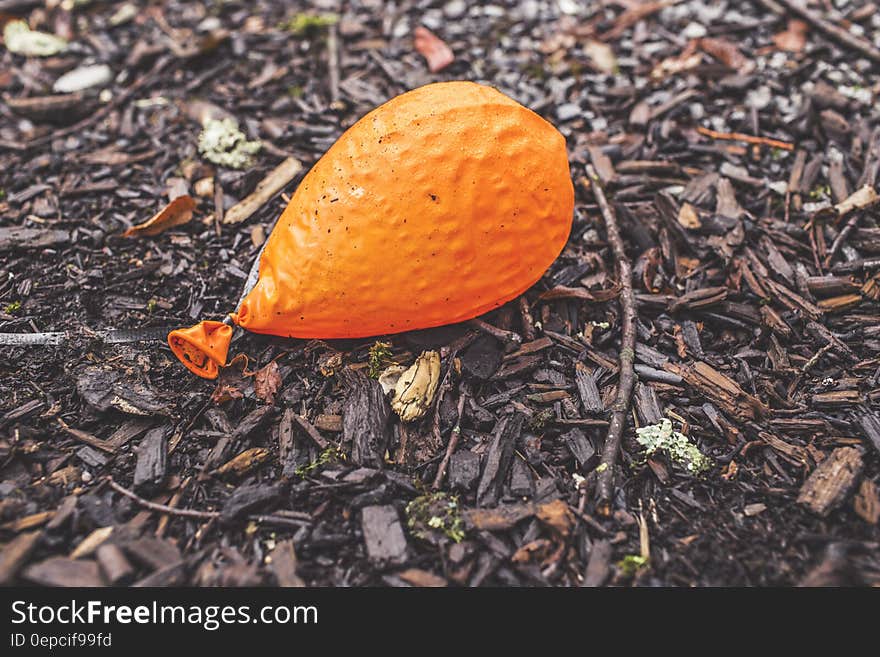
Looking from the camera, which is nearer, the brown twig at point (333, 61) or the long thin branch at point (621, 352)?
the long thin branch at point (621, 352)

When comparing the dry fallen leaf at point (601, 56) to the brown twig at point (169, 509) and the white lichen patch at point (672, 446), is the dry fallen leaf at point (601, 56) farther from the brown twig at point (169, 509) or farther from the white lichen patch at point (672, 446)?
the brown twig at point (169, 509)

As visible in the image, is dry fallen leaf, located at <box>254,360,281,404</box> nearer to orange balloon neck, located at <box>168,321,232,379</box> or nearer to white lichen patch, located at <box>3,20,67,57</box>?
orange balloon neck, located at <box>168,321,232,379</box>

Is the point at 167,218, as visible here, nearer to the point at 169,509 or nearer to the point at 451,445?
Answer: the point at 169,509

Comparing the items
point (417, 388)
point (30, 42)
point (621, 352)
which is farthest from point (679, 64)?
point (30, 42)

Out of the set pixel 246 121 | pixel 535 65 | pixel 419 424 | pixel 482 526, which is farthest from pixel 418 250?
pixel 535 65

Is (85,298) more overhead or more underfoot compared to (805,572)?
more overhead

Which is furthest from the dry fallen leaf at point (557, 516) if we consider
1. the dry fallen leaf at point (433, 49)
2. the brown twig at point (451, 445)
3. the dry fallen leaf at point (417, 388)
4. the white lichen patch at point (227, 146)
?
the dry fallen leaf at point (433, 49)

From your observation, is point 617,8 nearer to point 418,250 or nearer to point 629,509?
point 418,250
